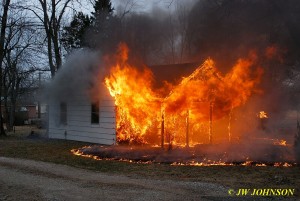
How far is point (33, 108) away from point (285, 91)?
46.5 metres

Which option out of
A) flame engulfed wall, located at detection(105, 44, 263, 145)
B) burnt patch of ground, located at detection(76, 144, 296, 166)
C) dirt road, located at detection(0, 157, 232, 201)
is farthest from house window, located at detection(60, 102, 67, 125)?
dirt road, located at detection(0, 157, 232, 201)

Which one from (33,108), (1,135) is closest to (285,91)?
(1,135)

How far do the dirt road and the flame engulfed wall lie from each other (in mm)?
5812

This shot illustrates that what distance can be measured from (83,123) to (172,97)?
5935 millimetres

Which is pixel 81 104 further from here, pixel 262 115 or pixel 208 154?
pixel 262 115

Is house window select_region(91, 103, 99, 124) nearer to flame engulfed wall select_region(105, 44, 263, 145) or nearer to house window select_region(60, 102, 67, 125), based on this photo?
flame engulfed wall select_region(105, 44, 263, 145)

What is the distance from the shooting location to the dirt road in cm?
721

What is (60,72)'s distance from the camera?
19.3 meters

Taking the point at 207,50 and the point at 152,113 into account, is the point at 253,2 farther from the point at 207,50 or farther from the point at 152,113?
the point at 152,113

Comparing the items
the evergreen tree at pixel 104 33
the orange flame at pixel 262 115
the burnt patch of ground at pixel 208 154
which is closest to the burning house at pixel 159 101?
the burnt patch of ground at pixel 208 154

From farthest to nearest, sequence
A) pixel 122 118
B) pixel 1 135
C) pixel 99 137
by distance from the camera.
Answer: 1. pixel 1 135
2. pixel 99 137
3. pixel 122 118

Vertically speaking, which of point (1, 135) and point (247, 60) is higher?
point (247, 60)

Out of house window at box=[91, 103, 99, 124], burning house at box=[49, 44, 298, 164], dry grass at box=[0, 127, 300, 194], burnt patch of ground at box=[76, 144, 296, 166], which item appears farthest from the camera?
house window at box=[91, 103, 99, 124]

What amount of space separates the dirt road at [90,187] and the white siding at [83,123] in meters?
7.01
